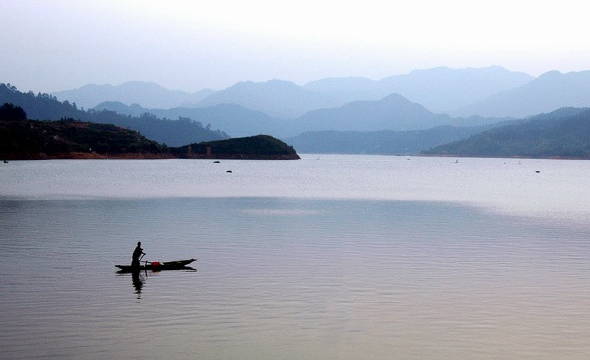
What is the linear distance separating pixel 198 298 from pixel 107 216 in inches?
1796

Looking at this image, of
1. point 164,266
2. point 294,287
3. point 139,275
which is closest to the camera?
point 294,287

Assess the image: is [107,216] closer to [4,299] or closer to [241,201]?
[241,201]

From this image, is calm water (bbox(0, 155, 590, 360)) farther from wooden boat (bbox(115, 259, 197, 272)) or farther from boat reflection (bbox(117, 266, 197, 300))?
wooden boat (bbox(115, 259, 197, 272))

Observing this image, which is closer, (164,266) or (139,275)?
(139,275)

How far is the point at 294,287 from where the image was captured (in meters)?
40.8

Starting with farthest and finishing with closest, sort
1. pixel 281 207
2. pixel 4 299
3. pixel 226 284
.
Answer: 1. pixel 281 207
2. pixel 226 284
3. pixel 4 299

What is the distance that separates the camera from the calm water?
2947 cm

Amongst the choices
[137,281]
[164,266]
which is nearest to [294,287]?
[137,281]

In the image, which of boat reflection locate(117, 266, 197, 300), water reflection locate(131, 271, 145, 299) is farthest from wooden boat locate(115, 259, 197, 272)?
water reflection locate(131, 271, 145, 299)

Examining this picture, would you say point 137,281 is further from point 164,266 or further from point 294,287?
point 294,287

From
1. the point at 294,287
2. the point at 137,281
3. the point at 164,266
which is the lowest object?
the point at 294,287

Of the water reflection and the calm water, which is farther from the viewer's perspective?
the water reflection

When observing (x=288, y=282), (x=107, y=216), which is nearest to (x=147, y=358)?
(x=288, y=282)

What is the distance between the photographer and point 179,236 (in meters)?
64.1
